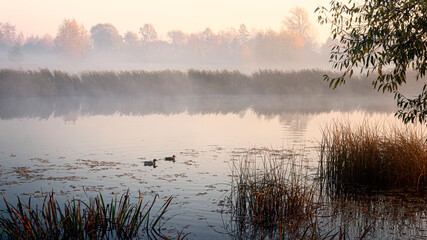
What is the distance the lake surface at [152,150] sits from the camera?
369 inches

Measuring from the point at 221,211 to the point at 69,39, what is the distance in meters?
97.8

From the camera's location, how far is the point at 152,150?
15070 mm

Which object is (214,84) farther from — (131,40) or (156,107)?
(131,40)

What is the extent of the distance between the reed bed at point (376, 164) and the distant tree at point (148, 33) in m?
117

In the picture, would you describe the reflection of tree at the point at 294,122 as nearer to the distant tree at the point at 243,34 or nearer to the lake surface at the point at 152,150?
the lake surface at the point at 152,150

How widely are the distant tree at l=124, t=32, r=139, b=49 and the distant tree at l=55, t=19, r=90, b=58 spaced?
23219 mm

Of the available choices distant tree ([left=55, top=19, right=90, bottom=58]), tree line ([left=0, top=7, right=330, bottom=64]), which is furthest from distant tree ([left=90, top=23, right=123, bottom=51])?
distant tree ([left=55, top=19, right=90, bottom=58])

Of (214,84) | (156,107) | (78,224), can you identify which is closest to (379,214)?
(78,224)

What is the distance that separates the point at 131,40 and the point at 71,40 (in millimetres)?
30149

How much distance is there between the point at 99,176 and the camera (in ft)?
36.4

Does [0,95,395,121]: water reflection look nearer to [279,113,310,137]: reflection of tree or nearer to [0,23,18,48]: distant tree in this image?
[279,113,310,137]: reflection of tree

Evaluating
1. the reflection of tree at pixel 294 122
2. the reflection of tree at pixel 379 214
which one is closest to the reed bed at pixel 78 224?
the reflection of tree at pixel 379 214

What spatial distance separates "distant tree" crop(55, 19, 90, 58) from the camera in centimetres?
9994

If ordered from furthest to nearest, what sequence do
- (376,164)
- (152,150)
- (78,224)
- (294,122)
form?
(294,122)
(152,150)
(376,164)
(78,224)
